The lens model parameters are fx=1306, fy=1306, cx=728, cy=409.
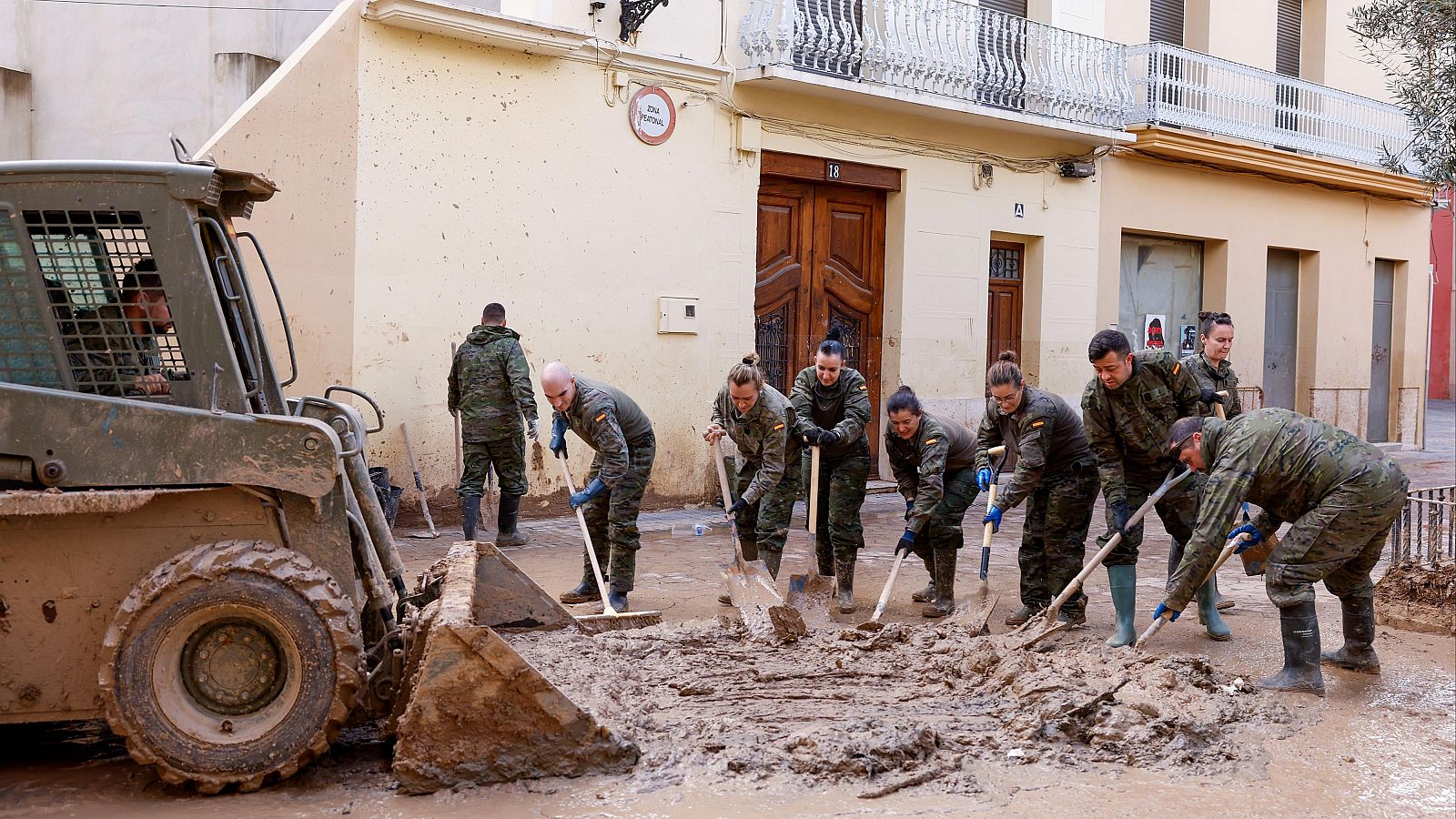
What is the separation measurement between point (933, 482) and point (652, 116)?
18.0ft

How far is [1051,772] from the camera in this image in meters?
4.69

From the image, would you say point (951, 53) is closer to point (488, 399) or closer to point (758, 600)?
point (488, 399)

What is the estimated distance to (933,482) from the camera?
730cm

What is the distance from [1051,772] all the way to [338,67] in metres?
7.66

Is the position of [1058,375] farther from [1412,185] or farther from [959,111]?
[1412,185]

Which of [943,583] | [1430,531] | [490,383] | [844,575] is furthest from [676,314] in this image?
[1430,531]

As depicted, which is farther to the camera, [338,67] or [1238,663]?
[338,67]

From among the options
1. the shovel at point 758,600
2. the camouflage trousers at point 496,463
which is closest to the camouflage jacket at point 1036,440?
the shovel at point 758,600

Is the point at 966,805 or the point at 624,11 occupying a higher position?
the point at 624,11

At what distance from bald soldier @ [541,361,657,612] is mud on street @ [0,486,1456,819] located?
2.45 feet

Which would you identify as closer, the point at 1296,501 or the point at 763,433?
the point at 1296,501

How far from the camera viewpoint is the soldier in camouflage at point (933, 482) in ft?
24.0

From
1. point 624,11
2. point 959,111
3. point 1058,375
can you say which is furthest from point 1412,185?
point 624,11

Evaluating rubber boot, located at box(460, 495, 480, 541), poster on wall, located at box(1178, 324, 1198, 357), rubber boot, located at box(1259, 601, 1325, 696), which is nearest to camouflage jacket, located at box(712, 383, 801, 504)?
rubber boot, located at box(460, 495, 480, 541)
